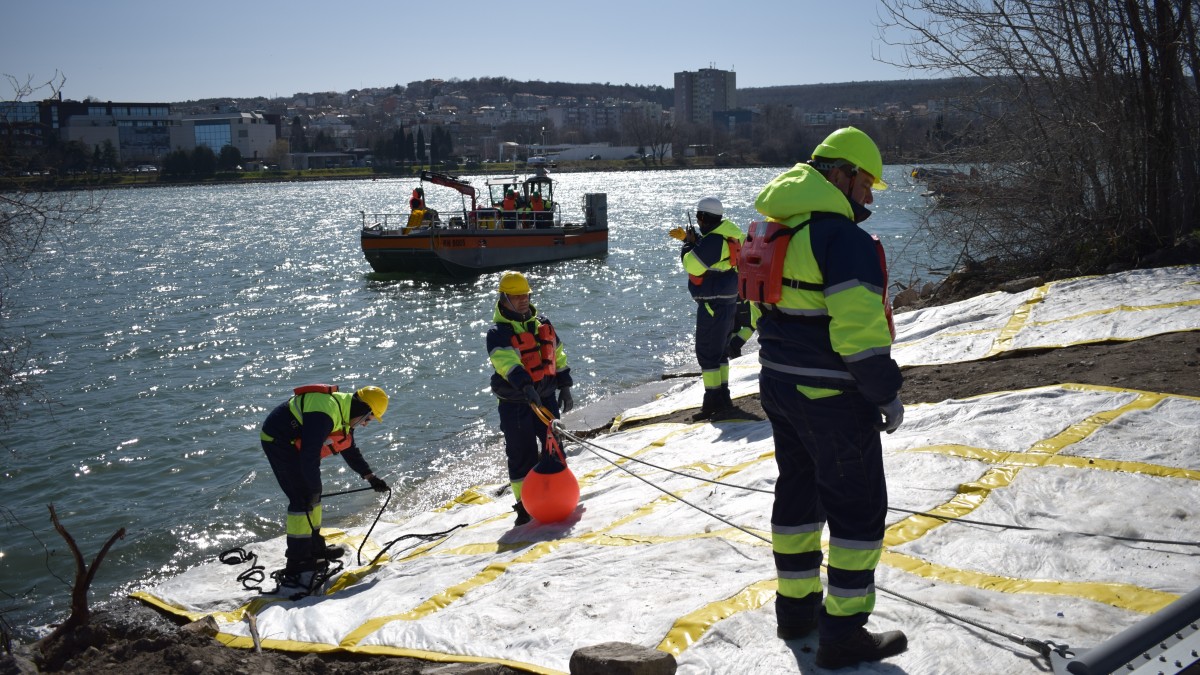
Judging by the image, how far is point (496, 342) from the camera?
7.04 m

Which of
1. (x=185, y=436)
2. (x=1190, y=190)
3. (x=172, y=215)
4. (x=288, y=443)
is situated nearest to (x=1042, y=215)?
(x=1190, y=190)

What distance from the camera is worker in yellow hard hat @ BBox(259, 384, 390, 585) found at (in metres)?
6.85

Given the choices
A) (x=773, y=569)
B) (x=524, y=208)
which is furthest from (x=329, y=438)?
(x=524, y=208)

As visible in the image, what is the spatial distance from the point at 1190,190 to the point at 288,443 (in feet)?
34.3

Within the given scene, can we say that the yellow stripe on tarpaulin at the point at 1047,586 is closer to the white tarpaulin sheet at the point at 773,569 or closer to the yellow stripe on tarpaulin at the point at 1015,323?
the white tarpaulin sheet at the point at 773,569

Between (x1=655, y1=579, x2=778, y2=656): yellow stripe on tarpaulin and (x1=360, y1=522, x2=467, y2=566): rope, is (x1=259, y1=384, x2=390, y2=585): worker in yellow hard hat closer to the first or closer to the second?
(x1=360, y1=522, x2=467, y2=566): rope

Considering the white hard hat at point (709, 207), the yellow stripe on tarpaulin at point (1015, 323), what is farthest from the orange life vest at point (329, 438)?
the yellow stripe on tarpaulin at point (1015, 323)

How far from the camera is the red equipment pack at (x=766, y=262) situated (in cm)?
389

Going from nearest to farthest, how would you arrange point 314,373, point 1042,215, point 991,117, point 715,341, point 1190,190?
point 715,341 < point 1190,190 < point 1042,215 < point 991,117 < point 314,373

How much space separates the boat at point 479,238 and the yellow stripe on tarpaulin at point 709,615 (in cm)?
2383

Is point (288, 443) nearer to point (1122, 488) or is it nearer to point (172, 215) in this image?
point (1122, 488)

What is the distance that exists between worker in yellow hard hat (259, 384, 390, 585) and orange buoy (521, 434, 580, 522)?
3.80 ft

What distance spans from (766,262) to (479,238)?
89.1 feet

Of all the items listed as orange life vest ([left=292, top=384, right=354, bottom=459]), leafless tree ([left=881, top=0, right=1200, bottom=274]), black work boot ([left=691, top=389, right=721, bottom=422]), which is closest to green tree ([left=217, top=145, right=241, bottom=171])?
leafless tree ([left=881, top=0, right=1200, bottom=274])
